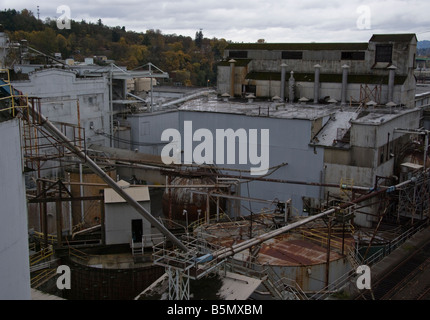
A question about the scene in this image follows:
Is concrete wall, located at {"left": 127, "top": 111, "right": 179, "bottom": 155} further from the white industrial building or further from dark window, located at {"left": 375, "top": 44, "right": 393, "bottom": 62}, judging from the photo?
dark window, located at {"left": 375, "top": 44, "right": 393, "bottom": 62}

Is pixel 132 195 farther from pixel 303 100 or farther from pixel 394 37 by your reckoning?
pixel 394 37

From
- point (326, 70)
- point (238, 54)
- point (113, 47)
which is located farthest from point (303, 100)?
point (113, 47)

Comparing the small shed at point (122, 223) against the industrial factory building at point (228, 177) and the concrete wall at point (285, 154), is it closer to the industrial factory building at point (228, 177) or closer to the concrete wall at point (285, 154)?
the industrial factory building at point (228, 177)

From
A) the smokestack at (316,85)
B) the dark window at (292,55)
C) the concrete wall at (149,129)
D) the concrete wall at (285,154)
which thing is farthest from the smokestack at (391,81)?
the concrete wall at (149,129)

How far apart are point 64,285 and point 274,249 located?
28.1 ft

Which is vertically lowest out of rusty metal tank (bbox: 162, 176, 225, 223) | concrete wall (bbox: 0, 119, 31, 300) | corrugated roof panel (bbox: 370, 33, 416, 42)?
rusty metal tank (bbox: 162, 176, 225, 223)

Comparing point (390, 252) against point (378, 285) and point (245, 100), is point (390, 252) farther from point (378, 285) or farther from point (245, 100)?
point (245, 100)

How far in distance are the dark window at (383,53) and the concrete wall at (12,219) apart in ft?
104

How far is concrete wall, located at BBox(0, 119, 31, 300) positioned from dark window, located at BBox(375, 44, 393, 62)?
31572 mm

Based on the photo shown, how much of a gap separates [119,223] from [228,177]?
9179 millimetres

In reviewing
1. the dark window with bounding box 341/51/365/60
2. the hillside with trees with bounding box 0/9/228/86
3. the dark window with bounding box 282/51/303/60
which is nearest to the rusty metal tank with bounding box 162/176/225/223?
the dark window with bounding box 282/51/303/60

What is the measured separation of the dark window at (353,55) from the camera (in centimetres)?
3559

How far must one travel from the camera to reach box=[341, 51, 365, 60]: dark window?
3559 cm
